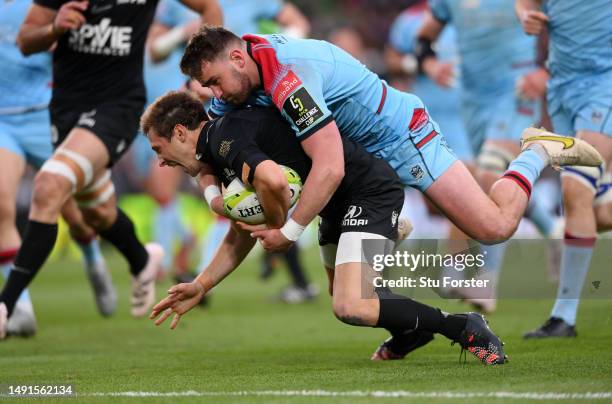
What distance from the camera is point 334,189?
5305 millimetres

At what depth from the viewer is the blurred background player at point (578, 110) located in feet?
22.2

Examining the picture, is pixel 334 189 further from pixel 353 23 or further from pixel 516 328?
pixel 353 23

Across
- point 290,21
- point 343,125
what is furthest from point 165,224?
point 343,125

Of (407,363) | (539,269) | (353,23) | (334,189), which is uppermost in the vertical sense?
(334,189)

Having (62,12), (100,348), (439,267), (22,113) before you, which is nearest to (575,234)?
(439,267)

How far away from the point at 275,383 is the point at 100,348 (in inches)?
94.5

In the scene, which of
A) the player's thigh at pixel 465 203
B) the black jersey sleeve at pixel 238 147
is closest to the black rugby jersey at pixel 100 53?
the black jersey sleeve at pixel 238 147

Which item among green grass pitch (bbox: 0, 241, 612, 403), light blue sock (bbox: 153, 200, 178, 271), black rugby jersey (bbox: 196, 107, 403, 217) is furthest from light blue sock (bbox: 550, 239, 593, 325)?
light blue sock (bbox: 153, 200, 178, 271)

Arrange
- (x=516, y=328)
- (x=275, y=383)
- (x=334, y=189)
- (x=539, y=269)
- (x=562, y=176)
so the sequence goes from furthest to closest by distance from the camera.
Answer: (x=539, y=269) → (x=516, y=328) → (x=562, y=176) → (x=334, y=189) → (x=275, y=383)

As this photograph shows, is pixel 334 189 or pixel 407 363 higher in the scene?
pixel 334 189

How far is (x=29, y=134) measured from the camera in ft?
27.5

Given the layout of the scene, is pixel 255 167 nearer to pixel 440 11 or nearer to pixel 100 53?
pixel 100 53

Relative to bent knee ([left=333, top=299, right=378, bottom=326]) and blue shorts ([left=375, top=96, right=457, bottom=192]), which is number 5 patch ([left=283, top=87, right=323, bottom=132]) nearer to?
blue shorts ([left=375, top=96, right=457, bottom=192])

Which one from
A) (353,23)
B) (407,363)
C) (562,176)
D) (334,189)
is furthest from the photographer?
(353,23)
